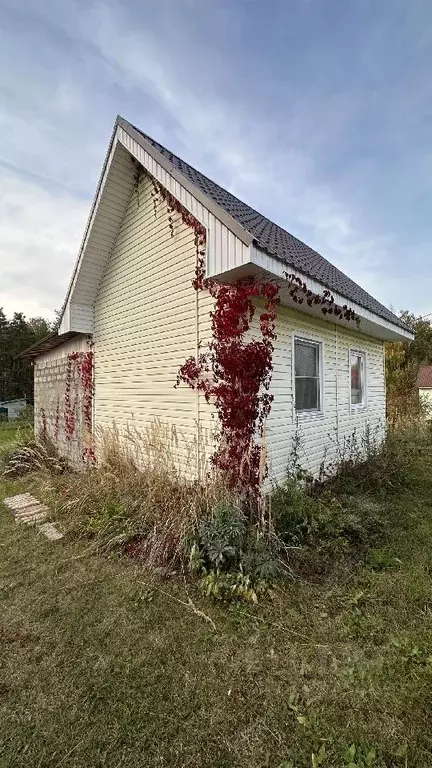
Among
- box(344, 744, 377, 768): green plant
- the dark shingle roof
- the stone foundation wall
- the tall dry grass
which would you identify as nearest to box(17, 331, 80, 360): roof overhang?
the stone foundation wall

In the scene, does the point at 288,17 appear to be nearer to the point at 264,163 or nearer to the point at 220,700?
the point at 264,163

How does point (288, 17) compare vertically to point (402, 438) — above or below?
above

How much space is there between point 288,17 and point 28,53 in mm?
4505

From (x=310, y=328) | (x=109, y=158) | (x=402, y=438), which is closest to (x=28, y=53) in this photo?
(x=109, y=158)

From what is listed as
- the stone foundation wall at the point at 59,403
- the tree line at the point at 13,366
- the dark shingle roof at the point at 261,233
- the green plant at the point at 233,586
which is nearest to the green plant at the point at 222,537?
the green plant at the point at 233,586

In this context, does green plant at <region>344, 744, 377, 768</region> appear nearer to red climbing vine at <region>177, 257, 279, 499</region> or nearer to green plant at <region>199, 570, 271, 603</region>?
green plant at <region>199, 570, 271, 603</region>

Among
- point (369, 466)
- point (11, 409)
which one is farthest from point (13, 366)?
point (369, 466)

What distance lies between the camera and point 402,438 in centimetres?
1093

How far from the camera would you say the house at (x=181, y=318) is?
4668mm

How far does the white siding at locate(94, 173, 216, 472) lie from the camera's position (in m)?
5.27

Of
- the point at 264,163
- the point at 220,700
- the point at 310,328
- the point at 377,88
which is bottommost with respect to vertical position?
the point at 220,700

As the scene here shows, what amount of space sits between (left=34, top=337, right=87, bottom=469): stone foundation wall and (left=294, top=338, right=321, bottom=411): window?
479 cm

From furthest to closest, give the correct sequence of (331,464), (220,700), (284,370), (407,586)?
(331,464) < (284,370) < (407,586) < (220,700)

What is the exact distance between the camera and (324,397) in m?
6.69
